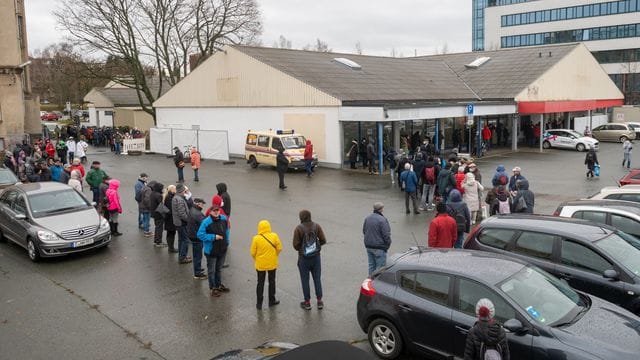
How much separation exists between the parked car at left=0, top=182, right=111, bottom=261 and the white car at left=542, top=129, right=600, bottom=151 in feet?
98.3

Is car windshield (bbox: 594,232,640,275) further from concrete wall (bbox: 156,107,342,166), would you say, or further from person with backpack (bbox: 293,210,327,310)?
concrete wall (bbox: 156,107,342,166)

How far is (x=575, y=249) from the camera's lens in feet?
26.3

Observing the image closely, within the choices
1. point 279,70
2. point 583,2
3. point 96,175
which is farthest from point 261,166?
point 583,2

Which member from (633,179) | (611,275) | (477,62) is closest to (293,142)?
(633,179)

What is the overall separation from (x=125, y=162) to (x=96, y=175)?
16.5m

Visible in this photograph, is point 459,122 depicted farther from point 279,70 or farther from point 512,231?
point 512,231

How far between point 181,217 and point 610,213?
27.5 ft

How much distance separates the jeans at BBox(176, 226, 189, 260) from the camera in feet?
37.6

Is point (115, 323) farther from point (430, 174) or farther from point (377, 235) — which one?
point (430, 174)

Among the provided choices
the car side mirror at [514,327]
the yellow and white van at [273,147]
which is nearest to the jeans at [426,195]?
the yellow and white van at [273,147]

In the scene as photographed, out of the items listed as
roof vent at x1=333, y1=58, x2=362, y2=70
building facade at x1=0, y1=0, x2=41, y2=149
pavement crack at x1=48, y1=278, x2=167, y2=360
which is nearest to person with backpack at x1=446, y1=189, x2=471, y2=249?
pavement crack at x1=48, y1=278, x2=167, y2=360

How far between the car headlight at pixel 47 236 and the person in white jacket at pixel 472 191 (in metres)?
10.3

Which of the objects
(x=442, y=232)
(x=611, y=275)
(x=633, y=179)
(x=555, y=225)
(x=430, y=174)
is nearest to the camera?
(x=611, y=275)

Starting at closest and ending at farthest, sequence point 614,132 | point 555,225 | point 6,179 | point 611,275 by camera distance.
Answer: point 611,275 < point 555,225 < point 6,179 < point 614,132
